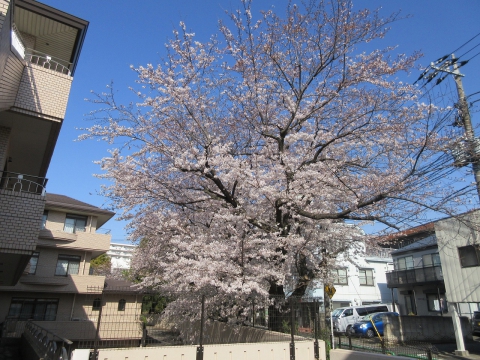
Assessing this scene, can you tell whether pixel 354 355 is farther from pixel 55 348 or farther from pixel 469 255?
pixel 469 255

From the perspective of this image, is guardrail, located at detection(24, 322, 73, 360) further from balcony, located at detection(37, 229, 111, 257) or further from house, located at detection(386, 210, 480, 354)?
balcony, located at detection(37, 229, 111, 257)

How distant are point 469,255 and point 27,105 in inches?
696

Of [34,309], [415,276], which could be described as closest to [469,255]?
[415,276]

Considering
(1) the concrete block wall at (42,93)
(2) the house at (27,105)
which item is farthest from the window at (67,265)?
(1) the concrete block wall at (42,93)

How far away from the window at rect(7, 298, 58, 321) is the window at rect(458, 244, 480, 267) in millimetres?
22813

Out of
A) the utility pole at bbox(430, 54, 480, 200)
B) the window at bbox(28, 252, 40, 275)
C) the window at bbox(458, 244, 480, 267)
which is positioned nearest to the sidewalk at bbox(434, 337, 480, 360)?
the window at bbox(458, 244, 480, 267)

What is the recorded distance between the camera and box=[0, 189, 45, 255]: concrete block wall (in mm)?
7699

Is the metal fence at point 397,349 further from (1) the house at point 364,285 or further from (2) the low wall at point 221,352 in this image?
(1) the house at point 364,285

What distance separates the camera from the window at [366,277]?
30.8 metres

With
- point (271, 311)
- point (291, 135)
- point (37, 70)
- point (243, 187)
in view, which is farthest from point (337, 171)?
point (37, 70)

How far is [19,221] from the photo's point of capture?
311 inches

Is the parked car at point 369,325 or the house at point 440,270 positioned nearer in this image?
the house at point 440,270

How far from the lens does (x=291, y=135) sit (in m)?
11.0

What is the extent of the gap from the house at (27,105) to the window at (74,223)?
39.4 feet
